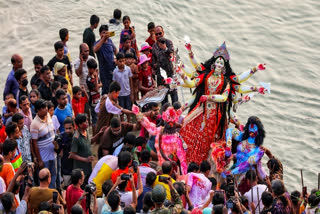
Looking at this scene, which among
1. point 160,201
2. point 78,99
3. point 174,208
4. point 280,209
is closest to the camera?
point 160,201

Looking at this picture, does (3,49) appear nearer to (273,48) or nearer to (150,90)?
(150,90)

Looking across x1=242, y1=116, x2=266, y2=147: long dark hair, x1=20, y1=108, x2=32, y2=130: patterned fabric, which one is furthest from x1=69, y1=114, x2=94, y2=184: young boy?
x1=242, y1=116, x2=266, y2=147: long dark hair

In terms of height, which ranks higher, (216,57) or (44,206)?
(216,57)

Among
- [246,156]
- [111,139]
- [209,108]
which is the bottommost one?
[246,156]

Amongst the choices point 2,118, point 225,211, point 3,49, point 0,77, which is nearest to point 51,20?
point 3,49

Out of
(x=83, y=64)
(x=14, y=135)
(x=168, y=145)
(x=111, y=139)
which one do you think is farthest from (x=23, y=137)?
(x=83, y=64)

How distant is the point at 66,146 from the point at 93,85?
2178 mm

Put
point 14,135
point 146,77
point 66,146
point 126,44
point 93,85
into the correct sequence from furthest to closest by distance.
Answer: point 126,44
point 146,77
point 93,85
point 66,146
point 14,135

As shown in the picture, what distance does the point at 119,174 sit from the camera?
8820 millimetres

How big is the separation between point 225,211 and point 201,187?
4.80ft

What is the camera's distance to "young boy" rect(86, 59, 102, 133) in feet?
38.6

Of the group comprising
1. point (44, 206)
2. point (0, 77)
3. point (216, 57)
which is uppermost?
point (216, 57)

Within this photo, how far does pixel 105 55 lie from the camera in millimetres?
12914

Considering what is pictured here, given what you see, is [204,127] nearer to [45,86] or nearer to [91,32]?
[45,86]
